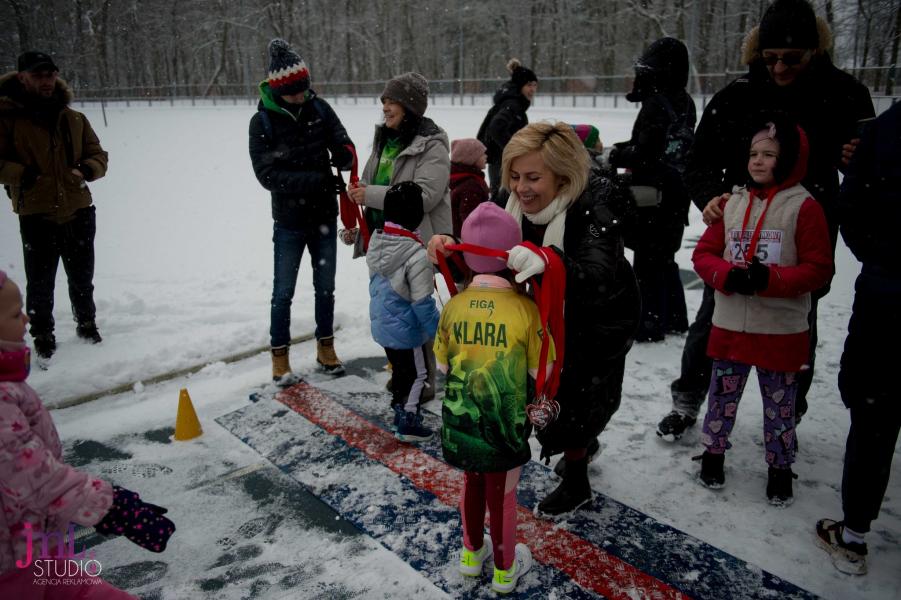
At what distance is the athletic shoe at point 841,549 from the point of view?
256cm

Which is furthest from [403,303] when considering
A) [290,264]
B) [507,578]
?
[507,578]

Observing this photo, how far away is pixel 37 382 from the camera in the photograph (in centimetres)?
440

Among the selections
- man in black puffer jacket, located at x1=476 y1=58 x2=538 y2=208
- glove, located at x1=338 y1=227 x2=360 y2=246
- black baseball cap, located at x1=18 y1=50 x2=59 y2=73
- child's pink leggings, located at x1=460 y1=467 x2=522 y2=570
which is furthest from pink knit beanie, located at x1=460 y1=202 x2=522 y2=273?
man in black puffer jacket, located at x1=476 y1=58 x2=538 y2=208

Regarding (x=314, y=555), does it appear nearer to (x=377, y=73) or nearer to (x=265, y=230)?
(x=265, y=230)

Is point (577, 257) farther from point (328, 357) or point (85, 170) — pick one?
point (85, 170)

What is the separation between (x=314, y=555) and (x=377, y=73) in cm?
6874

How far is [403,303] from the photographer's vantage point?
3.53 metres

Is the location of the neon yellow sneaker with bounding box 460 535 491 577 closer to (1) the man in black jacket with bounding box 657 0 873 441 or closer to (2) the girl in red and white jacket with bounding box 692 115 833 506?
(2) the girl in red and white jacket with bounding box 692 115 833 506

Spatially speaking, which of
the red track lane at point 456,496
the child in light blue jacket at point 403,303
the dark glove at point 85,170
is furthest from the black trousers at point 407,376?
the dark glove at point 85,170

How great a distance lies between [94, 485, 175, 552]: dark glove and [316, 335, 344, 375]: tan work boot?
112 inches

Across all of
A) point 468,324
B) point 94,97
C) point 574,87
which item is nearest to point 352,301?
point 468,324

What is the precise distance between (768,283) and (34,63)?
17.4 ft

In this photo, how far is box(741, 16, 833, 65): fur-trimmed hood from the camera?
301cm

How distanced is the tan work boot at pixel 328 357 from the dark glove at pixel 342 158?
1356mm
